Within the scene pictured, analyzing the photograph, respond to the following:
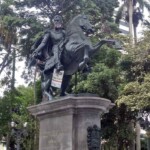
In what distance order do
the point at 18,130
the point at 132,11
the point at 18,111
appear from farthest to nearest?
the point at 18,111
the point at 132,11
the point at 18,130

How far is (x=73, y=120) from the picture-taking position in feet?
34.3

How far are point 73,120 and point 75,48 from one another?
2020mm

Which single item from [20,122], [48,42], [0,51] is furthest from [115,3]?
[48,42]

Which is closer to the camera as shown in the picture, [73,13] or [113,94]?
[113,94]

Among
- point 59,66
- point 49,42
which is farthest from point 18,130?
point 59,66

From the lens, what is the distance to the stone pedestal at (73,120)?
10273 millimetres

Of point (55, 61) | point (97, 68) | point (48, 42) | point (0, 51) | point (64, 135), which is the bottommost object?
point (64, 135)

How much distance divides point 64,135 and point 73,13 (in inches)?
714

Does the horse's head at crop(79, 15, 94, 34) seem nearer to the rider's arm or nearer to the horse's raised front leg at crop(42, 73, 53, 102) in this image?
the rider's arm

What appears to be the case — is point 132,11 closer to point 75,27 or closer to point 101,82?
point 101,82

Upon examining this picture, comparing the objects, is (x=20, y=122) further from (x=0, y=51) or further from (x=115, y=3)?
(x=115, y=3)

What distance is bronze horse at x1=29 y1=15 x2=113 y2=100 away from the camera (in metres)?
11.1

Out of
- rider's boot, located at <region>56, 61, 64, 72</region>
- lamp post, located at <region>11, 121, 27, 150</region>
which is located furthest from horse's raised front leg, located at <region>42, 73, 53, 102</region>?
lamp post, located at <region>11, 121, 27, 150</region>

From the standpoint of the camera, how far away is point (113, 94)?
23234 mm
